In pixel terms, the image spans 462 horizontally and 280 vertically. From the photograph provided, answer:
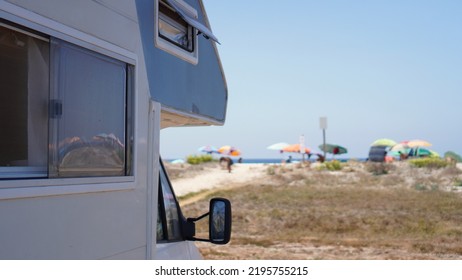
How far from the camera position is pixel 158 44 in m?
2.70

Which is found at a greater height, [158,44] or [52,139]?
[158,44]

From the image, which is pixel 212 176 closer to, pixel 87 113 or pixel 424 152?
pixel 424 152

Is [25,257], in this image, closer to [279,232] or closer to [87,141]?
[87,141]

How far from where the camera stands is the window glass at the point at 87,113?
80.4 inches

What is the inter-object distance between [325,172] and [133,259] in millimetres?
28204

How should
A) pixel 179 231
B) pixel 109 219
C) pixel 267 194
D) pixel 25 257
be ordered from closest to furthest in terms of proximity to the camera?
pixel 25 257
pixel 109 219
pixel 179 231
pixel 267 194

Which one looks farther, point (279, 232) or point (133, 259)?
point (279, 232)

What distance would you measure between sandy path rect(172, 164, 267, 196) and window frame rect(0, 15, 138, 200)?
20538 millimetres

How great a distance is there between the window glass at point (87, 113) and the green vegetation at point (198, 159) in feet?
122

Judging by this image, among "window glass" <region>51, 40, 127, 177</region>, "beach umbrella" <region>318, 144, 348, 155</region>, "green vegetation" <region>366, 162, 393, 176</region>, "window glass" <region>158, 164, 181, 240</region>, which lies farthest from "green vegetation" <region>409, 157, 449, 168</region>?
"window glass" <region>51, 40, 127, 177</region>

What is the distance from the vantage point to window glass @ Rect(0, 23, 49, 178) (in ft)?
6.11

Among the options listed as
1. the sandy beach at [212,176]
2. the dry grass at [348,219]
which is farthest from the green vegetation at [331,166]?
the dry grass at [348,219]

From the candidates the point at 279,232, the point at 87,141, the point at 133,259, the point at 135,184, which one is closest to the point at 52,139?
the point at 87,141

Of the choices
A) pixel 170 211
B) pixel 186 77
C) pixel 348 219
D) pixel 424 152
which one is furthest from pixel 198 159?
pixel 186 77
